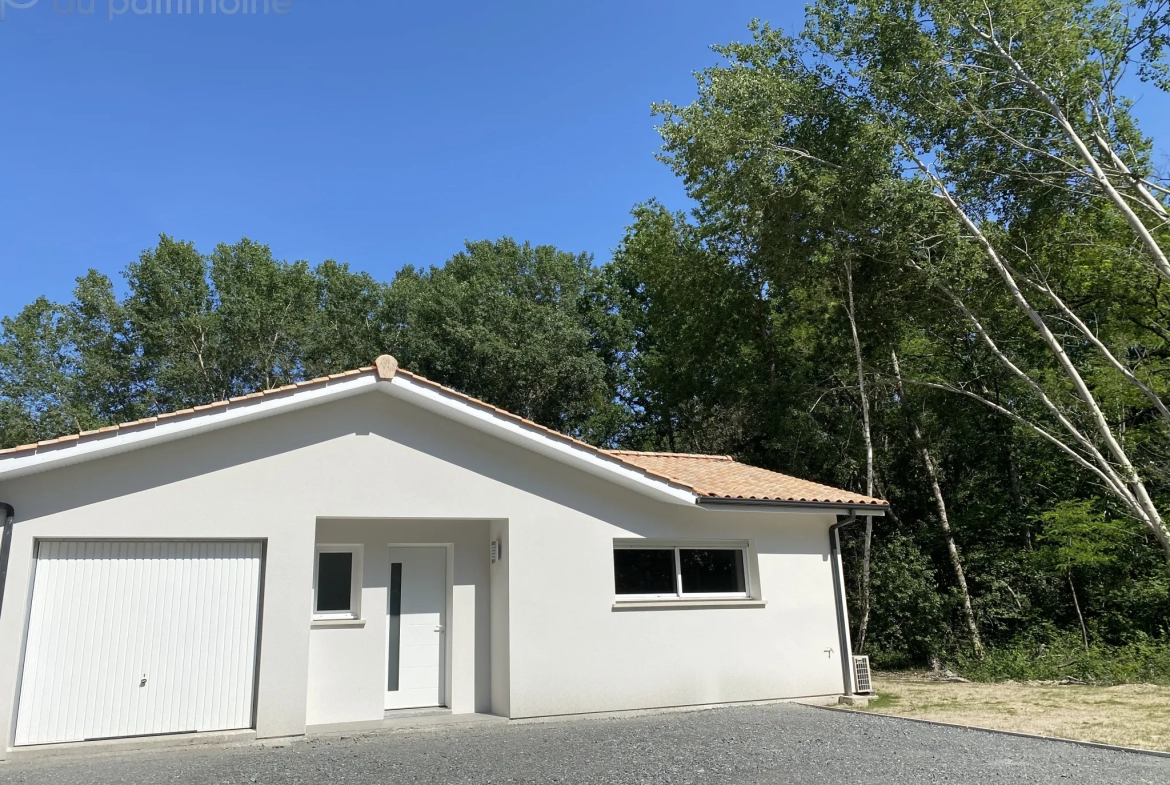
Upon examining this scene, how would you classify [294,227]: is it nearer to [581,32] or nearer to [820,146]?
[581,32]

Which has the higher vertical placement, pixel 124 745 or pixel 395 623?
pixel 395 623

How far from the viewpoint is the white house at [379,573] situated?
8.28 m

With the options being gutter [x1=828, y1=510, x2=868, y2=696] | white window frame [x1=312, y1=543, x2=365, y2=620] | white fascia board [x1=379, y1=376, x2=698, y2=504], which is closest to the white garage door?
white window frame [x1=312, y1=543, x2=365, y2=620]

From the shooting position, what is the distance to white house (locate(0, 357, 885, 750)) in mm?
8281

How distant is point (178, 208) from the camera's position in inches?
590

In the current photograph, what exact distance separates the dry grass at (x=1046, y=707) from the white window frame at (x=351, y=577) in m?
7.48

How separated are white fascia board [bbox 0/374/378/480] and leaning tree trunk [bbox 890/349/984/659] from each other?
1386 cm

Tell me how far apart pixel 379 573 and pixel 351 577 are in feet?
1.18

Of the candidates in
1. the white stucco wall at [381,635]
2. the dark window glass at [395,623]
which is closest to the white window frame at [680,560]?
the white stucco wall at [381,635]

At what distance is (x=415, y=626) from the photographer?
1038 centimetres

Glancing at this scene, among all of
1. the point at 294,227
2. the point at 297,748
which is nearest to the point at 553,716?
the point at 297,748

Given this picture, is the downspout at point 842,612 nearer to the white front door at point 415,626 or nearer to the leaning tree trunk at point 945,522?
the white front door at point 415,626

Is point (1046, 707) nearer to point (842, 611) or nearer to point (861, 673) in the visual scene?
point (861, 673)

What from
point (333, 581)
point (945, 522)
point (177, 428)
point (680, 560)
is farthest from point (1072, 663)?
point (177, 428)
